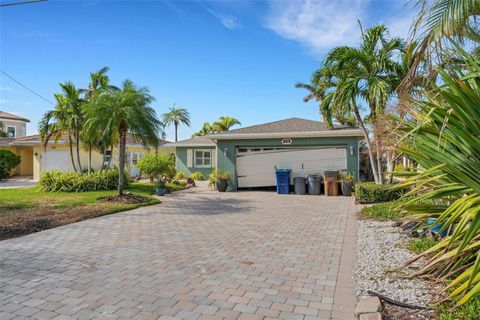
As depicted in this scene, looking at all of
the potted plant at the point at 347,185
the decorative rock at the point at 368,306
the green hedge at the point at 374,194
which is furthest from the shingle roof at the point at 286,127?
the decorative rock at the point at 368,306

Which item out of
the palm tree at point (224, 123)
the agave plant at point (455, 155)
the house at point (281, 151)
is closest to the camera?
the agave plant at point (455, 155)

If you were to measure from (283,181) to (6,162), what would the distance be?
21.2m

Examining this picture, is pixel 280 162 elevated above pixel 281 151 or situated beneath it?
situated beneath

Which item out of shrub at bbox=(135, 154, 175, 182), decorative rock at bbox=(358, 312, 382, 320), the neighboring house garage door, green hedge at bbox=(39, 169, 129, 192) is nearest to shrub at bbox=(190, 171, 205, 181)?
shrub at bbox=(135, 154, 175, 182)

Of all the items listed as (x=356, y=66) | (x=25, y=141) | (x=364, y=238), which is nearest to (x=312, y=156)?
(x=356, y=66)

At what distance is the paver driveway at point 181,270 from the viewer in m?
3.60

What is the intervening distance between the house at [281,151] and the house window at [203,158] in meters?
7.80

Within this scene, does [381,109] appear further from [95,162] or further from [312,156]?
[95,162]

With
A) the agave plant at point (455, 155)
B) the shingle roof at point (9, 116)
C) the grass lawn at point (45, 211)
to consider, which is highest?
the shingle roof at point (9, 116)

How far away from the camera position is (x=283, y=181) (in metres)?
16.2

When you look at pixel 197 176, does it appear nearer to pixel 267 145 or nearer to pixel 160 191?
pixel 160 191

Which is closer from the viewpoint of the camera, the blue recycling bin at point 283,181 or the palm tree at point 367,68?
the palm tree at point 367,68

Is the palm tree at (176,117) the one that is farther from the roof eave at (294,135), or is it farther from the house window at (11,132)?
the roof eave at (294,135)

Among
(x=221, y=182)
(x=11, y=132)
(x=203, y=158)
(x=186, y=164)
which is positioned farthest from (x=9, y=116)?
(x=221, y=182)
